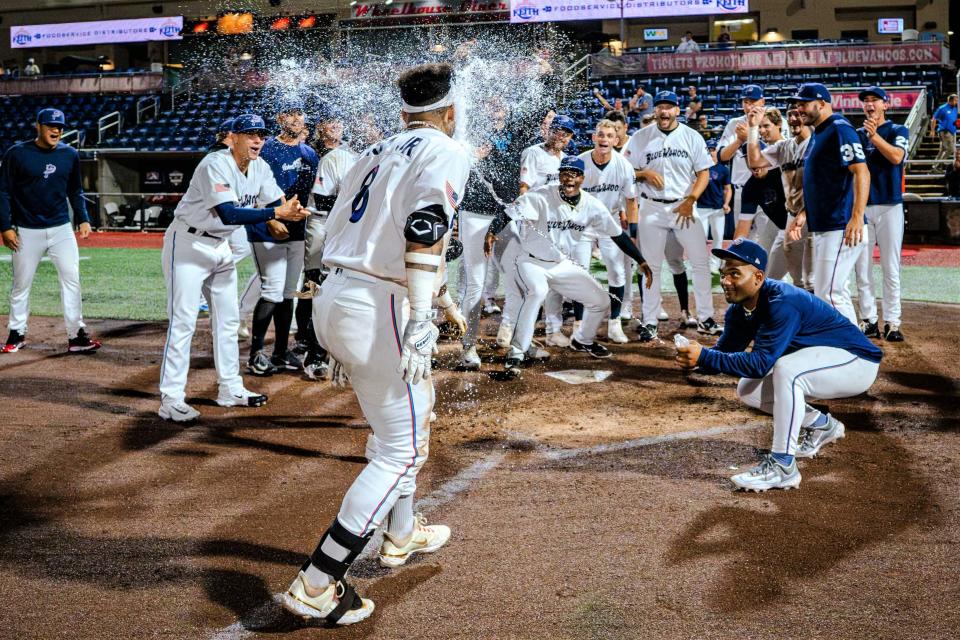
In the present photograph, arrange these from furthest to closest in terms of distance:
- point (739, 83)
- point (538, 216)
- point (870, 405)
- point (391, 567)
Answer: point (739, 83)
point (538, 216)
point (870, 405)
point (391, 567)

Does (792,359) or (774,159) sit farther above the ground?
(774,159)

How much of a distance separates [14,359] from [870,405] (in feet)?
23.4

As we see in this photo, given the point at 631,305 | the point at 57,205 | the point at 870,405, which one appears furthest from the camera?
the point at 631,305

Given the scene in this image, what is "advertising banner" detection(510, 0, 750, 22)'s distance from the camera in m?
28.7

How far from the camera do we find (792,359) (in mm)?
4820

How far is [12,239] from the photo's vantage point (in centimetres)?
835

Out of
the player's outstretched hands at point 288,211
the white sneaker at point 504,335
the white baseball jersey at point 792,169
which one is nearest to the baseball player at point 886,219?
the white baseball jersey at point 792,169

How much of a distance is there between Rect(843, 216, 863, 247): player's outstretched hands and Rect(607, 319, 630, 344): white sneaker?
8.15 ft

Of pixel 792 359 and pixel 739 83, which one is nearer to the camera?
pixel 792 359

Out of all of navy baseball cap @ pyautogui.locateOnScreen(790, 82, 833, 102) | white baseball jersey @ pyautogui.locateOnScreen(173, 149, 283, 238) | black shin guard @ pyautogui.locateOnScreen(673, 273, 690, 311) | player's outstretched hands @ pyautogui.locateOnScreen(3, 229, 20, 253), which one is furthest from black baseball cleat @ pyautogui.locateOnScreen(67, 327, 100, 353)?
navy baseball cap @ pyautogui.locateOnScreen(790, 82, 833, 102)

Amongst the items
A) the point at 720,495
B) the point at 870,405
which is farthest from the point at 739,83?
the point at 720,495

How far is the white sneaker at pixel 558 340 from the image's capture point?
8437 mm

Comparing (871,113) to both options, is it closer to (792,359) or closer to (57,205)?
(792,359)

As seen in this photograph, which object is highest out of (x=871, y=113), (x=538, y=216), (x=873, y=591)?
(x=871, y=113)
